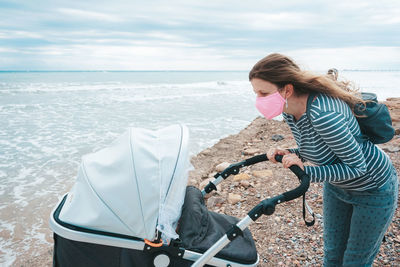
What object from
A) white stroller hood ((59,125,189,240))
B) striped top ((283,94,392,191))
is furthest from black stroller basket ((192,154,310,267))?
white stroller hood ((59,125,189,240))

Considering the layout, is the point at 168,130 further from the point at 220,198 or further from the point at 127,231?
the point at 220,198

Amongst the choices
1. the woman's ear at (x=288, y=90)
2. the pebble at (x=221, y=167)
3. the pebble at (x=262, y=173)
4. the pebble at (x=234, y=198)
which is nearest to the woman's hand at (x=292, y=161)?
the woman's ear at (x=288, y=90)

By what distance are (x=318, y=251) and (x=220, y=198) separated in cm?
153

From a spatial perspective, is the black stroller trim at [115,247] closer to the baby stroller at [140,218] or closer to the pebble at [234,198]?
the baby stroller at [140,218]

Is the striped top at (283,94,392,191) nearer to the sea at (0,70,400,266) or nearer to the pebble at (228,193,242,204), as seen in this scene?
the sea at (0,70,400,266)

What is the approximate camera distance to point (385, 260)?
9.20 ft

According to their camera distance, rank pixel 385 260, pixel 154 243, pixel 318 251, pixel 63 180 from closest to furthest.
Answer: pixel 154 243 < pixel 385 260 < pixel 318 251 < pixel 63 180

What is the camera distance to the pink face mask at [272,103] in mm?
1789

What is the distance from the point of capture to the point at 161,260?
1665 millimetres

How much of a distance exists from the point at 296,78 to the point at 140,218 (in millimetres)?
1246

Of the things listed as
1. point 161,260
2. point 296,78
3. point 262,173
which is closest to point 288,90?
point 296,78

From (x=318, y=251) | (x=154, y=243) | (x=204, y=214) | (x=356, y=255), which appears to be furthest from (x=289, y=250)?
(x=154, y=243)

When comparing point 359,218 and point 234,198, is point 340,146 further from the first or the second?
point 234,198

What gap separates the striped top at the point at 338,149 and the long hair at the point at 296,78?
2.1 inches
